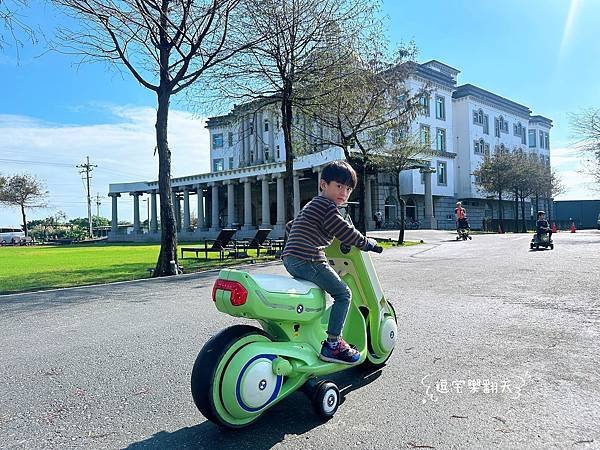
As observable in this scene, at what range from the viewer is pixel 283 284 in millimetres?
3311

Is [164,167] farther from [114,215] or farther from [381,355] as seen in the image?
[114,215]

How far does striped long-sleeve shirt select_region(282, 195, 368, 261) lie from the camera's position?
349 centimetres

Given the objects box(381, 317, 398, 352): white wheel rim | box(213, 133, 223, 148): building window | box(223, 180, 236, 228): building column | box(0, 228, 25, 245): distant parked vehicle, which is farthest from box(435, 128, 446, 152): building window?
box(0, 228, 25, 245): distant parked vehicle

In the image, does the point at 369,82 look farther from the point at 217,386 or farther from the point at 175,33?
the point at 217,386

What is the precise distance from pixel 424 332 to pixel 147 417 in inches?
133

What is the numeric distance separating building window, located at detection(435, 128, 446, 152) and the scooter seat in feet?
159

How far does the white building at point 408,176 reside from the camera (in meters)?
44.6

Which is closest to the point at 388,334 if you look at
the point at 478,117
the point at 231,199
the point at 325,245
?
the point at 325,245

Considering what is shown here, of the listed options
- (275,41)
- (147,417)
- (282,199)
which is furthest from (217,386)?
(282,199)

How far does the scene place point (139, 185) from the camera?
54375 millimetres

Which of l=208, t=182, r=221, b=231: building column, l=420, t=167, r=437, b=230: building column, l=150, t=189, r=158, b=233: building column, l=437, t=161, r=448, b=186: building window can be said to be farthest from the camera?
l=150, t=189, r=158, b=233: building column

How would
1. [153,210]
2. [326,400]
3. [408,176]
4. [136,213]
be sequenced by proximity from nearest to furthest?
[326,400]
[408,176]
[153,210]
[136,213]

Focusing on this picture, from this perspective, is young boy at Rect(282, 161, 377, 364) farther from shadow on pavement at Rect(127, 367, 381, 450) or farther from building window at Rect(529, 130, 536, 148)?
building window at Rect(529, 130, 536, 148)

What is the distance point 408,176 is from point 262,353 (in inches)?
1749
